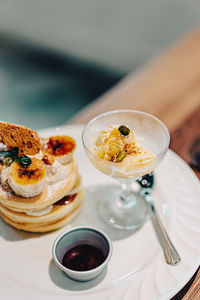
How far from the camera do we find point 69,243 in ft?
4.24

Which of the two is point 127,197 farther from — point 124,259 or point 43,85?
point 43,85

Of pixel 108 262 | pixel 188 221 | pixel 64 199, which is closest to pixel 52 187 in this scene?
pixel 64 199

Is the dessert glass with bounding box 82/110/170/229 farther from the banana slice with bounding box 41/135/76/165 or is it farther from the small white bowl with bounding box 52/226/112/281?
the small white bowl with bounding box 52/226/112/281

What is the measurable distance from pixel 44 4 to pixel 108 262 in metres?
4.08

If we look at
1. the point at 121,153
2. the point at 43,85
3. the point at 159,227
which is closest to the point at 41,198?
the point at 121,153

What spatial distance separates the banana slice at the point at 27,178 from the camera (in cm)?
129

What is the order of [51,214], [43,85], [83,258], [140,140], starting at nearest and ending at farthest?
[83,258], [51,214], [140,140], [43,85]

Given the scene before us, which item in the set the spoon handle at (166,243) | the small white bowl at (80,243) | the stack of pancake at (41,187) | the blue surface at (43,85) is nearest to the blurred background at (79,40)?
the blue surface at (43,85)

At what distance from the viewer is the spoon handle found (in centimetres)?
128

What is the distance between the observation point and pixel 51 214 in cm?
139

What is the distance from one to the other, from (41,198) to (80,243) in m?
0.23

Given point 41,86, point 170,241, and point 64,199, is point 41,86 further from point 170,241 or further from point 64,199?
point 170,241

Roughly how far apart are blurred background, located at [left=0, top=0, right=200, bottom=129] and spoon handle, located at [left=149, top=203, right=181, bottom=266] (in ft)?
8.27

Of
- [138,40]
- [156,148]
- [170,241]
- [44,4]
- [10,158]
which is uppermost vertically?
[156,148]
